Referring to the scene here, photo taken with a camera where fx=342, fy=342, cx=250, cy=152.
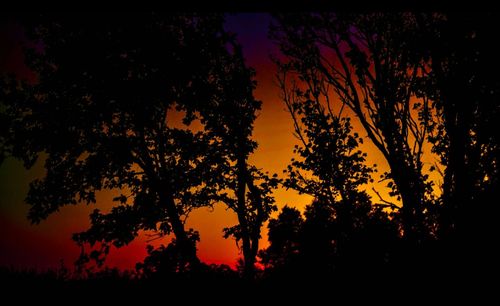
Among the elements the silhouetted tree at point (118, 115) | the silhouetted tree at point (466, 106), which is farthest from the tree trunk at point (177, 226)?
the silhouetted tree at point (466, 106)

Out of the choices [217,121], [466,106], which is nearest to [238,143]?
[217,121]

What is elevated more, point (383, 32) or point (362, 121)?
point (383, 32)

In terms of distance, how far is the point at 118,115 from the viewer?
13227 millimetres

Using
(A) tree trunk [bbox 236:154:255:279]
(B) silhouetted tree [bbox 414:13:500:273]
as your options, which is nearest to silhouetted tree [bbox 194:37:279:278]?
(A) tree trunk [bbox 236:154:255:279]

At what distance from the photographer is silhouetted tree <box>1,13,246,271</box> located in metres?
12.2

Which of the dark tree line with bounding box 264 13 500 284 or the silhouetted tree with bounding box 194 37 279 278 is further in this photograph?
the silhouetted tree with bounding box 194 37 279 278

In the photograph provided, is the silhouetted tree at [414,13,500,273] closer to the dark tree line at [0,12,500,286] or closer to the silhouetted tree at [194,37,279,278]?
the dark tree line at [0,12,500,286]

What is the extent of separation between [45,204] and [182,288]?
927 centimetres

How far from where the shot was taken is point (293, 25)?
15.7 m

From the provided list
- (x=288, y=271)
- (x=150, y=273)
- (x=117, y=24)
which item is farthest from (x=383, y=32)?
(x=150, y=273)

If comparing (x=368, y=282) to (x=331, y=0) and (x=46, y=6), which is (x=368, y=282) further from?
(x=46, y=6)

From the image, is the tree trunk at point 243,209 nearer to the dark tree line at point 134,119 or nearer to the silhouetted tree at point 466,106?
the dark tree line at point 134,119

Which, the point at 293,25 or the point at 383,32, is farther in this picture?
the point at 293,25

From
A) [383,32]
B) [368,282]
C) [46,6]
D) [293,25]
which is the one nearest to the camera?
[46,6]
